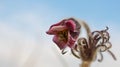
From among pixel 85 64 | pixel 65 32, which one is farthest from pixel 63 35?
pixel 85 64

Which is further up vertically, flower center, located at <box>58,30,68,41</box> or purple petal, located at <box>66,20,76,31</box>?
purple petal, located at <box>66,20,76,31</box>

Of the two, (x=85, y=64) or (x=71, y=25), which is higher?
(x=71, y=25)

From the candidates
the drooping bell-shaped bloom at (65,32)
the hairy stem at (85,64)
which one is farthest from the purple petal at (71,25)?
the hairy stem at (85,64)

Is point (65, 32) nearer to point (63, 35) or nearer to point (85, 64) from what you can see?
point (63, 35)

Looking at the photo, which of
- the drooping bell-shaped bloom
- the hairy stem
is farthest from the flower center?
the hairy stem

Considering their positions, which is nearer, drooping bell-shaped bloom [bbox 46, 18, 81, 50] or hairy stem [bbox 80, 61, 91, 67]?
hairy stem [bbox 80, 61, 91, 67]

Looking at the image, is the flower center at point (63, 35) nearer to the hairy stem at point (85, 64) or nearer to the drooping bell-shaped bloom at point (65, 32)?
the drooping bell-shaped bloom at point (65, 32)

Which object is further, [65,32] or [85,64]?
[65,32]

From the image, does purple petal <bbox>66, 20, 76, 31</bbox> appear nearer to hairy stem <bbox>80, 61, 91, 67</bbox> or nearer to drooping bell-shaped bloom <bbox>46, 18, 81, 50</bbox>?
drooping bell-shaped bloom <bbox>46, 18, 81, 50</bbox>

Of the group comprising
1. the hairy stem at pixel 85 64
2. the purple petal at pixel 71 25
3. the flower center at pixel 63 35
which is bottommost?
the hairy stem at pixel 85 64
